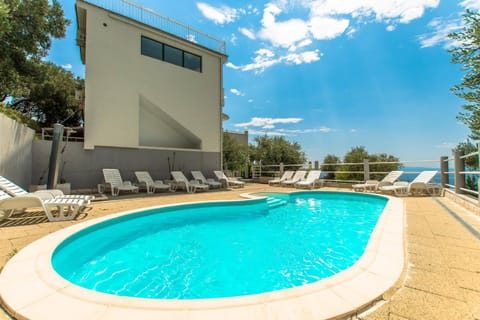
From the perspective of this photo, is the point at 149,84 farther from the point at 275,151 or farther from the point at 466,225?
the point at 466,225

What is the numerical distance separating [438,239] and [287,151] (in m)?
15.8

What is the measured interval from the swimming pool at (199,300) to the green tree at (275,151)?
16.3m

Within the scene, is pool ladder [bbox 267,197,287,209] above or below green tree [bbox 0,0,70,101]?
below

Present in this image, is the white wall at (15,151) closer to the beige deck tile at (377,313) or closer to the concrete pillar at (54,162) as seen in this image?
the concrete pillar at (54,162)

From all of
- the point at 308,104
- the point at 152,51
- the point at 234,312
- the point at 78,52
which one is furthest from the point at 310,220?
the point at 308,104

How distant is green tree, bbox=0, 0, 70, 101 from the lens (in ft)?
24.7

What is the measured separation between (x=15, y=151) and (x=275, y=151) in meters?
15.3

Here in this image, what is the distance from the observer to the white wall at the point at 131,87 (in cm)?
934

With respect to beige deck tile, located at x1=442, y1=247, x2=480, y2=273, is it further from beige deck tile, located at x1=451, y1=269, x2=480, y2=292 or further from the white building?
the white building

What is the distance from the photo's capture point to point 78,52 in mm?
12477

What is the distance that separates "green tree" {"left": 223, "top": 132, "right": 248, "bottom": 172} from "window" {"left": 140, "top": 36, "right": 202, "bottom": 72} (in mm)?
5784

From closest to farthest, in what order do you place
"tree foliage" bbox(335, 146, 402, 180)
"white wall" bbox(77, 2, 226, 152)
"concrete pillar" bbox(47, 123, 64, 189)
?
"concrete pillar" bbox(47, 123, 64, 189) → "white wall" bbox(77, 2, 226, 152) → "tree foliage" bbox(335, 146, 402, 180)

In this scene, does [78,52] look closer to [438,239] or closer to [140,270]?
[140,270]

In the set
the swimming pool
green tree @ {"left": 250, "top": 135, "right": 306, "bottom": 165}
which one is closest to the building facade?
green tree @ {"left": 250, "top": 135, "right": 306, "bottom": 165}
